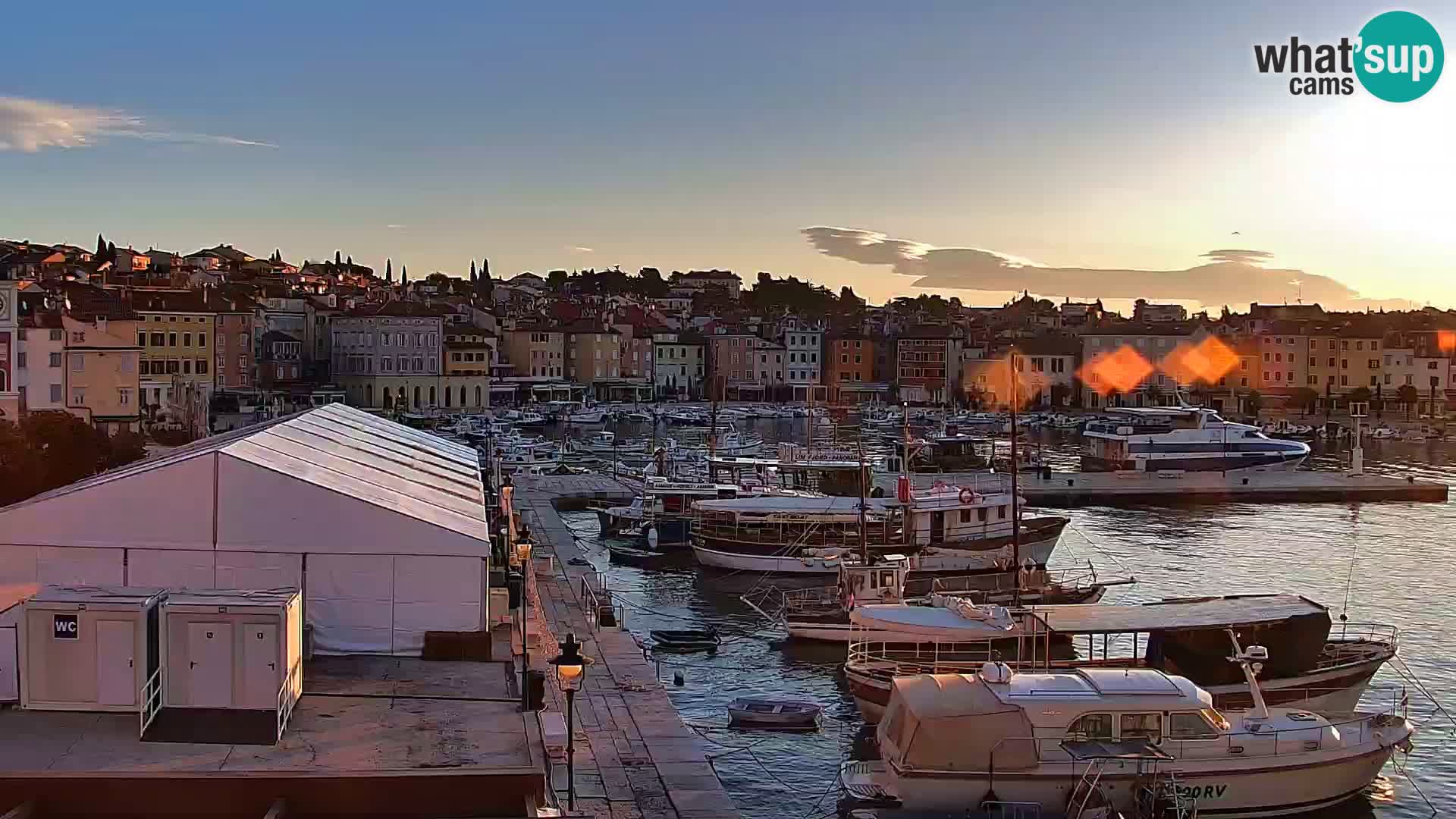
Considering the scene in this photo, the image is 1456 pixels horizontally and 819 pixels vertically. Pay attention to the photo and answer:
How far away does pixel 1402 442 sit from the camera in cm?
6712

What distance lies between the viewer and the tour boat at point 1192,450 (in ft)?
166

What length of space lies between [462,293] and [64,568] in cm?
10739

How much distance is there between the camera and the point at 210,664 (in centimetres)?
936

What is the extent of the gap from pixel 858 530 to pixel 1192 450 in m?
26.1

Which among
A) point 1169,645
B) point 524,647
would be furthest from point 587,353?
point 524,647

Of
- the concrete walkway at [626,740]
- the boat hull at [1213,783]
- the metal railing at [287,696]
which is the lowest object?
the boat hull at [1213,783]

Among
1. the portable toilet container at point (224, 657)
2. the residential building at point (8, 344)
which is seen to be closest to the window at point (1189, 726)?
the portable toilet container at point (224, 657)

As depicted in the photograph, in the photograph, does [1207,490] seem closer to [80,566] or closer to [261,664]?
[80,566]

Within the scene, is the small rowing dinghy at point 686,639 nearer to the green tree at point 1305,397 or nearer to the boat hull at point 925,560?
the boat hull at point 925,560

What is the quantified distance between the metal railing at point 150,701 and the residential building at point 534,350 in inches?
3150

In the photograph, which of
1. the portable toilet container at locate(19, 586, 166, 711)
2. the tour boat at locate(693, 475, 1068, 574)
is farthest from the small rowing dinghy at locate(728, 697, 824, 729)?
the tour boat at locate(693, 475, 1068, 574)

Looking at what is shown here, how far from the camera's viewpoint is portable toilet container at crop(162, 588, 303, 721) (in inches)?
367

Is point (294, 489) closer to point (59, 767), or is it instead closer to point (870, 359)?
point (59, 767)

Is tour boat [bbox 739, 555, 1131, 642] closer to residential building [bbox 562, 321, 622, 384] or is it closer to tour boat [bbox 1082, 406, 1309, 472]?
tour boat [bbox 1082, 406, 1309, 472]
